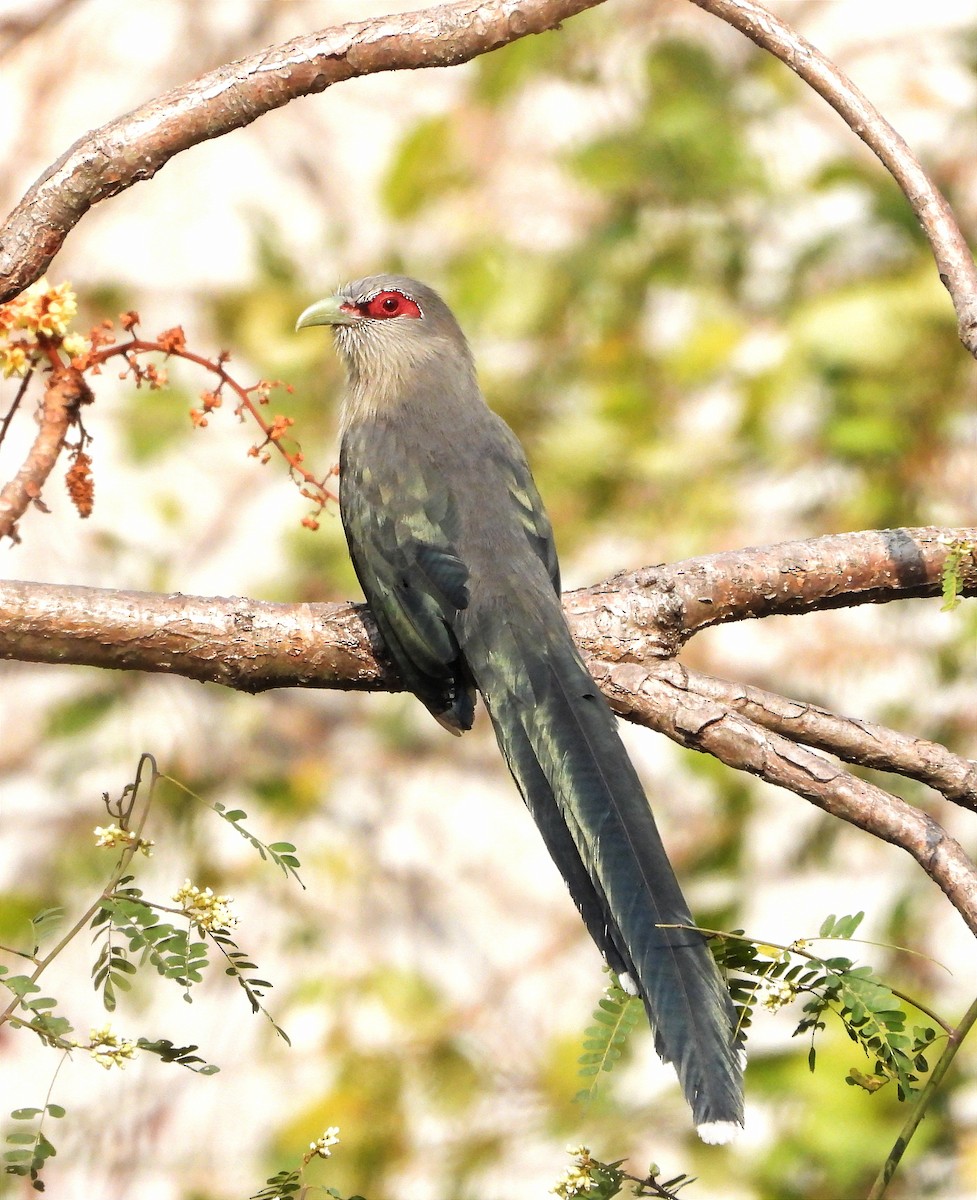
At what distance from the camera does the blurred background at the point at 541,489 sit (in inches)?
200

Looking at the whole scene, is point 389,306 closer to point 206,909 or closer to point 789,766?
point 789,766

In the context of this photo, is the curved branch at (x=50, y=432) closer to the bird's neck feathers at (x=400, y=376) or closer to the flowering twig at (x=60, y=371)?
the flowering twig at (x=60, y=371)

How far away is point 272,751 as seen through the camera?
5.86 metres

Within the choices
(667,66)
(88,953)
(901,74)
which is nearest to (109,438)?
(88,953)

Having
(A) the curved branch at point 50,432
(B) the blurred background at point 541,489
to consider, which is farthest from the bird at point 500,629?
(B) the blurred background at point 541,489

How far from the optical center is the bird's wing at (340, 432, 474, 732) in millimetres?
2900

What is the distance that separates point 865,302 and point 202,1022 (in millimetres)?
3695

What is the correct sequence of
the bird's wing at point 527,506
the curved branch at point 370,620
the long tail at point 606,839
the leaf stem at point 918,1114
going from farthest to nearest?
the bird's wing at point 527,506
the curved branch at point 370,620
the long tail at point 606,839
the leaf stem at point 918,1114

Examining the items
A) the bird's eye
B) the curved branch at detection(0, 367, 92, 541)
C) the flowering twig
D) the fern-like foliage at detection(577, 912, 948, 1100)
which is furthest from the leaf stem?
the bird's eye

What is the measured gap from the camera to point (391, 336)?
391 centimetres

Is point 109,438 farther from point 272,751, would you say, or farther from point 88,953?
point 88,953

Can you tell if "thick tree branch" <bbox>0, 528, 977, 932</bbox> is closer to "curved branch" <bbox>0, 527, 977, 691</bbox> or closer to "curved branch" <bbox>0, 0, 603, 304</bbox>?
"curved branch" <bbox>0, 527, 977, 691</bbox>

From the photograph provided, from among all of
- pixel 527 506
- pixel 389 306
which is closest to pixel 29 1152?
pixel 527 506

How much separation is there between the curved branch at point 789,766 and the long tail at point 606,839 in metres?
0.08
